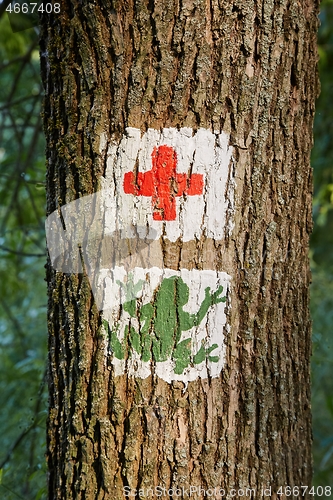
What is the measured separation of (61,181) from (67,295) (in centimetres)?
24

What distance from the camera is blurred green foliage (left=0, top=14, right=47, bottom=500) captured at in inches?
70.9

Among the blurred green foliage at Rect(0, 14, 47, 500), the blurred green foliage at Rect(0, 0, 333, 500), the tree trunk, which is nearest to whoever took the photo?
the tree trunk

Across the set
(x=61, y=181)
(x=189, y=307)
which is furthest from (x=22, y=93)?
(x=189, y=307)

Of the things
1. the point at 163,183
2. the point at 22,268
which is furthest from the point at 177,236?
the point at 22,268

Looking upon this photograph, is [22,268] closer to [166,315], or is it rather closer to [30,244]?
[30,244]

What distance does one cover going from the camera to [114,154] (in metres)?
1.03

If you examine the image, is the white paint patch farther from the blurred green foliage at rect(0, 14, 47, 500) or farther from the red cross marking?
the blurred green foliage at rect(0, 14, 47, 500)

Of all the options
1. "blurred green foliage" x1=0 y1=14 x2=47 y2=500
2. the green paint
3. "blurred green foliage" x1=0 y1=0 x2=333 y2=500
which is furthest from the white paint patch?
"blurred green foliage" x1=0 y1=0 x2=333 y2=500

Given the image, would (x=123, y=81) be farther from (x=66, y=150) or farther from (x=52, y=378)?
(x=52, y=378)

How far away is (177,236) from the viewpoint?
3.36 ft

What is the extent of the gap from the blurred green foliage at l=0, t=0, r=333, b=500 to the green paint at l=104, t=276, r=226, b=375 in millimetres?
1056

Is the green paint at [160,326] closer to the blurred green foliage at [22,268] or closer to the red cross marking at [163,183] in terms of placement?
the red cross marking at [163,183]

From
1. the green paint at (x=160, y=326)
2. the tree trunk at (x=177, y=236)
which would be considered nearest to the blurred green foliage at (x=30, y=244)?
the tree trunk at (x=177, y=236)

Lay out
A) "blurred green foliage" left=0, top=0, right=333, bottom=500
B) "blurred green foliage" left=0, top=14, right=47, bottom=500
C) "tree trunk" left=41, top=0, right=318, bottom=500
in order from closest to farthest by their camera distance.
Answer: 1. "tree trunk" left=41, top=0, right=318, bottom=500
2. "blurred green foliage" left=0, top=14, right=47, bottom=500
3. "blurred green foliage" left=0, top=0, right=333, bottom=500
